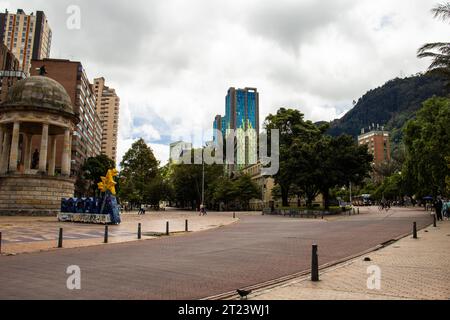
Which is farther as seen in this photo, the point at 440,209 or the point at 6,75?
the point at 6,75

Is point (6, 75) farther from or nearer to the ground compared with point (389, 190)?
farther from the ground

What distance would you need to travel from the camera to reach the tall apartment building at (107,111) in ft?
567

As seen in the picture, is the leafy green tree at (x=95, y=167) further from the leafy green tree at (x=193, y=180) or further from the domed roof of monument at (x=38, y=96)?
the domed roof of monument at (x=38, y=96)

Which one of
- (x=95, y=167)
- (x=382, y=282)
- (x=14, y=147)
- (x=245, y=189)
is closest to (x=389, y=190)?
(x=245, y=189)

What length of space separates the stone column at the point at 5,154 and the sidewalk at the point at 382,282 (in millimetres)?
44294

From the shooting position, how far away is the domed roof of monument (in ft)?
143

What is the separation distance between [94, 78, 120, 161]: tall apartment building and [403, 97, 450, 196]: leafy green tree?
147474 mm

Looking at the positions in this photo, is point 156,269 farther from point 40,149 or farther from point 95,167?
point 95,167

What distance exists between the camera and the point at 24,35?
5595 inches

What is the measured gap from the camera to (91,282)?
804 centimetres

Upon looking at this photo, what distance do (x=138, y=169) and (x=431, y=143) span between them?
212 ft

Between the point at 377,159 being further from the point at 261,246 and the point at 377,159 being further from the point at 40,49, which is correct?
the point at 261,246

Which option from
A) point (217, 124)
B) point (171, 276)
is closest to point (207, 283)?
point (171, 276)
